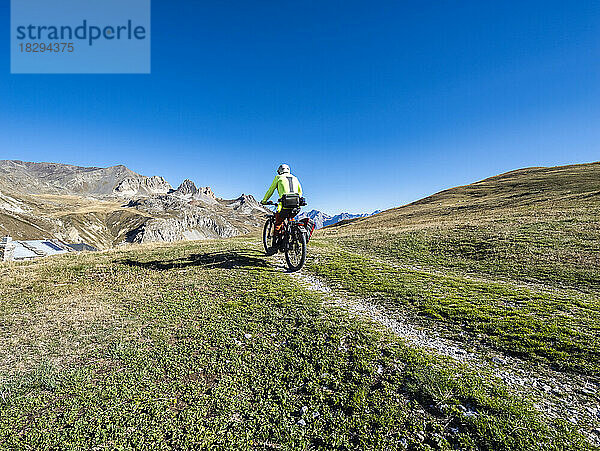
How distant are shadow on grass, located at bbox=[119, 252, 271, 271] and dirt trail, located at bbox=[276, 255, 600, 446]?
8.22 m

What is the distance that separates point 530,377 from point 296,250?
963cm

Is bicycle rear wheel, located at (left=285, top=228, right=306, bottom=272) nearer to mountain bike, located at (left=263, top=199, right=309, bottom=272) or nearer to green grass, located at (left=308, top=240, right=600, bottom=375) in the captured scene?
mountain bike, located at (left=263, top=199, right=309, bottom=272)

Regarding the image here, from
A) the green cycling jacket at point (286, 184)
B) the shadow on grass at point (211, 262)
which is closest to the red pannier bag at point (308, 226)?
the green cycling jacket at point (286, 184)

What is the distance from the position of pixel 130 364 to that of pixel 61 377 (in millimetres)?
1190

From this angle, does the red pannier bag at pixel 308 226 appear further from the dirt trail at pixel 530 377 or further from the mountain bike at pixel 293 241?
the dirt trail at pixel 530 377

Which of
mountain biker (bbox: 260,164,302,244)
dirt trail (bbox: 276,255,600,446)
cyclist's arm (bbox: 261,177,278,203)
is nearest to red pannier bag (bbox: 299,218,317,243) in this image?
mountain biker (bbox: 260,164,302,244)

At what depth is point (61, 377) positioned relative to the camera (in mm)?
5488

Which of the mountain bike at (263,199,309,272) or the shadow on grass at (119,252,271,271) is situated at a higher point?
Answer: the mountain bike at (263,199,309,272)

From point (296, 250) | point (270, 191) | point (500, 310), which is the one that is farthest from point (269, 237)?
point (500, 310)

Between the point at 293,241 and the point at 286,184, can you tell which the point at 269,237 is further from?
the point at 286,184

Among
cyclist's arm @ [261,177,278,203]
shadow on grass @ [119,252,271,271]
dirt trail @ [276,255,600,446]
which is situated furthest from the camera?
shadow on grass @ [119,252,271,271]

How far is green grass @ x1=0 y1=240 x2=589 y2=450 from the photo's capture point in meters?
4.11

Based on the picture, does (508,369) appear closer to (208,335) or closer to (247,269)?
(208,335)

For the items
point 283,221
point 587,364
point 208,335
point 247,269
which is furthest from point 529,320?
point 247,269
